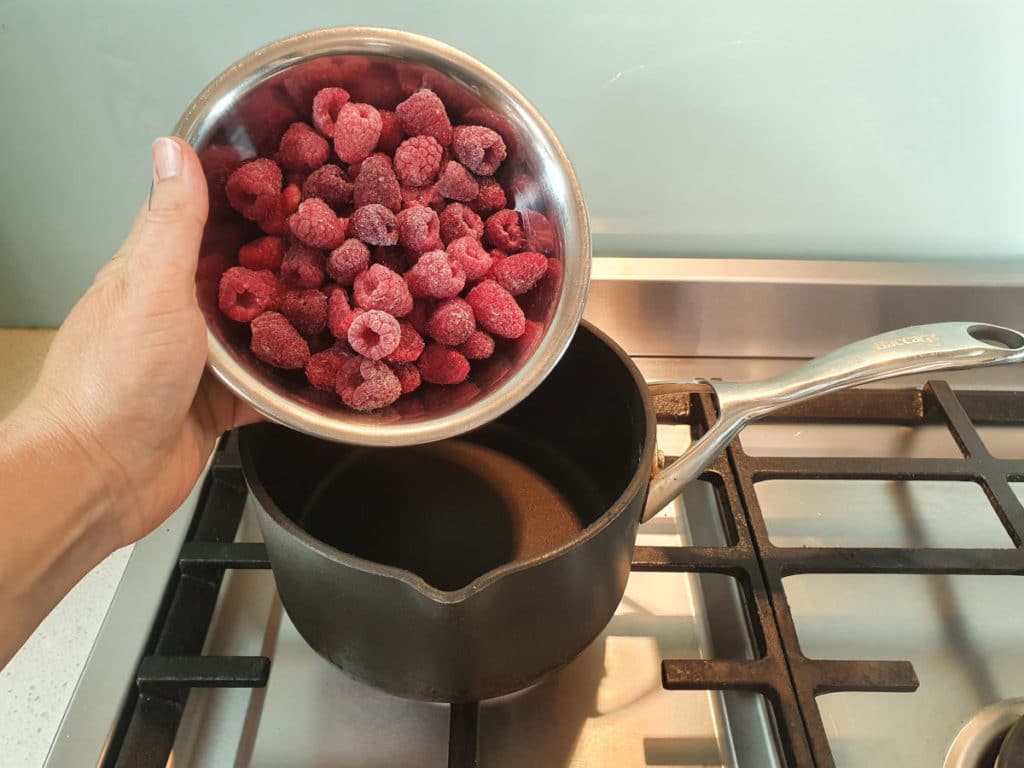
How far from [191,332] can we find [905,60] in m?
0.60

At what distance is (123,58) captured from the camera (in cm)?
65

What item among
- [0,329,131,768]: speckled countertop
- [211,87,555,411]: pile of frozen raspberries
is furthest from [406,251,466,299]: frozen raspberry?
[0,329,131,768]: speckled countertop

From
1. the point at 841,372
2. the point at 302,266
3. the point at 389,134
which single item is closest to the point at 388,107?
the point at 389,134

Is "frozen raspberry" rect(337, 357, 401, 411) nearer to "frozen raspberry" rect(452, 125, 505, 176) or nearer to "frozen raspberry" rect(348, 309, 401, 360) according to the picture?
"frozen raspberry" rect(348, 309, 401, 360)

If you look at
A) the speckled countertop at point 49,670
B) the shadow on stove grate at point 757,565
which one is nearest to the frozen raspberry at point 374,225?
the shadow on stove grate at point 757,565

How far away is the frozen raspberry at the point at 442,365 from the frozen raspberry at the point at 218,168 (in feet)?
0.55

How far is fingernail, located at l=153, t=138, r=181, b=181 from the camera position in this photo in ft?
1.50

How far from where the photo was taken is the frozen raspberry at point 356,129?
53 cm

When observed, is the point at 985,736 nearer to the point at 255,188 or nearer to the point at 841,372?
the point at 841,372

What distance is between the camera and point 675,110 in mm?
688

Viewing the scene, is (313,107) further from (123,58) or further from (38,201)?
(38,201)

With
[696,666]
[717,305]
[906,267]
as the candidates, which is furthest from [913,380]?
[696,666]

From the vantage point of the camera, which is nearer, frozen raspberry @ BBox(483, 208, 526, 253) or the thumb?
the thumb

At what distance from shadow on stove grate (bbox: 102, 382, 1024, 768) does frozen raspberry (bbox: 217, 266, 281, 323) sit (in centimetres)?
18
